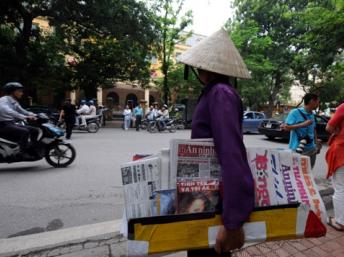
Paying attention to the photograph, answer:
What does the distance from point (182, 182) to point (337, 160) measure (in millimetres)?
2699

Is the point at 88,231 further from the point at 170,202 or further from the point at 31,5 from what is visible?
the point at 31,5

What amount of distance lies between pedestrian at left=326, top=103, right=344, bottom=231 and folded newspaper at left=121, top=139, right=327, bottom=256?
85.1 inches

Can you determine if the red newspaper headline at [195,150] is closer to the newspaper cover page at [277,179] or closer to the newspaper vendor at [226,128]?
the newspaper vendor at [226,128]

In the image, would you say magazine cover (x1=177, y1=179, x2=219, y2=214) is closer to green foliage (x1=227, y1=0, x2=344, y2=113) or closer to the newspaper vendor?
the newspaper vendor

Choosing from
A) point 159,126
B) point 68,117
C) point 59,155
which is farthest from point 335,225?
point 159,126

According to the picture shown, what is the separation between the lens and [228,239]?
1.39 m

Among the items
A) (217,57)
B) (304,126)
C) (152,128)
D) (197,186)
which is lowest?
(152,128)

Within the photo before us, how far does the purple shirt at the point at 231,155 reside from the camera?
4.49ft

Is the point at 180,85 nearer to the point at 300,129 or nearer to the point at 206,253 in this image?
the point at 300,129

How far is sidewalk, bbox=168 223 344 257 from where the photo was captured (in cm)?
296

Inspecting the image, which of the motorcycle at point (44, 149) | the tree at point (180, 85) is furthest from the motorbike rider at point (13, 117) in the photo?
the tree at point (180, 85)

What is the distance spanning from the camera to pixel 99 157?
8117 mm

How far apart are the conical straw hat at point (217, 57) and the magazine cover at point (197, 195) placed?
56 centimetres

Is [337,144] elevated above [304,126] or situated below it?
below
